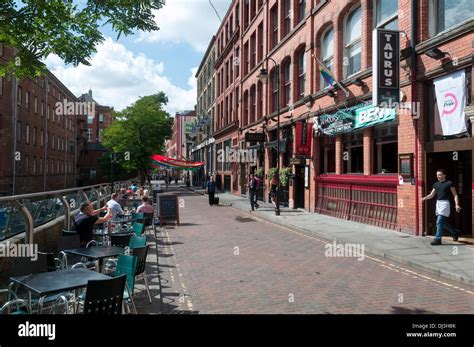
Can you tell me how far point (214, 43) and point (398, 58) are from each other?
131ft

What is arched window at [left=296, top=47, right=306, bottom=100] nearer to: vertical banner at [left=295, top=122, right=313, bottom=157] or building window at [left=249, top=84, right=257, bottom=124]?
vertical banner at [left=295, top=122, right=313, bottom=157]

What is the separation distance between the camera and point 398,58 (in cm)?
1248

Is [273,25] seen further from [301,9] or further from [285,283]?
[285,283]

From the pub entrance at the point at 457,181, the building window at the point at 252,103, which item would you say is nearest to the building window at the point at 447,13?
the pub entrance at the point at 457,181

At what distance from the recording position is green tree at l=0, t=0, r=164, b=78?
5980 mm

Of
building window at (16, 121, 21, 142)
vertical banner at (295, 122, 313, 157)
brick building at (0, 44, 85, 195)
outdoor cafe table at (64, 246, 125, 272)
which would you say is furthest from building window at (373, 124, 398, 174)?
building window at (16, 121, 21, 142)

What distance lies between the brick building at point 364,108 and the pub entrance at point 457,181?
0.10 feet

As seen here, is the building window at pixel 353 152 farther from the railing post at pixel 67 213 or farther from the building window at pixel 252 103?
the building window at pixel 252 103

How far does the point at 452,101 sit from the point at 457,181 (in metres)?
2.56

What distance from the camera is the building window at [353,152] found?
15688mm

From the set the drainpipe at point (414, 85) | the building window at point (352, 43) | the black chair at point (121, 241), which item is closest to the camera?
the black chair at point (121, 241)
